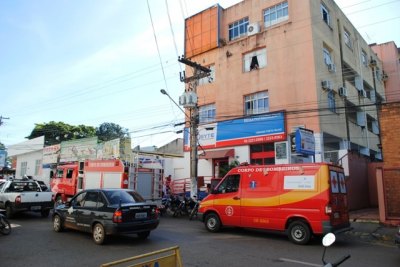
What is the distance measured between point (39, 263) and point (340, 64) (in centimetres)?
2477

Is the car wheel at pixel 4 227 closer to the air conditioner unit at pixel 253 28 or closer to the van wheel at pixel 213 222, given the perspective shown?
the van wheel at pixel 213 222

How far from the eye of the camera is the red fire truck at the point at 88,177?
17125 mm

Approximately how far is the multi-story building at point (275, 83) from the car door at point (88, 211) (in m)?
10.6

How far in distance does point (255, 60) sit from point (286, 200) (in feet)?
51.8

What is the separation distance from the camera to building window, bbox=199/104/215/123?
26163 millimetres

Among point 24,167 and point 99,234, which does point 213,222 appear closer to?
point 99,234

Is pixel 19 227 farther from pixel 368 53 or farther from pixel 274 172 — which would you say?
pixel 368 53

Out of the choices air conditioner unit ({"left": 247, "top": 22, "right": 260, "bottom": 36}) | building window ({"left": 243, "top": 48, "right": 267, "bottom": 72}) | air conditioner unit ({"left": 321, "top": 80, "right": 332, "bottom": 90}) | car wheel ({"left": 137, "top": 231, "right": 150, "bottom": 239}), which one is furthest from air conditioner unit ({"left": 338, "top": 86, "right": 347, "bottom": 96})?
car wheel ({"left": 137, "top": 231, "right": 150, "bottom": 239})

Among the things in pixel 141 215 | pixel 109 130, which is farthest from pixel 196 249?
pixel 109 130

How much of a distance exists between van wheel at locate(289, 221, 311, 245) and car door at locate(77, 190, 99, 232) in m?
5.66

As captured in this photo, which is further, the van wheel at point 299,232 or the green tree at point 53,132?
the green tree at point 53,132

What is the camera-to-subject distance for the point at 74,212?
1078 centimetres

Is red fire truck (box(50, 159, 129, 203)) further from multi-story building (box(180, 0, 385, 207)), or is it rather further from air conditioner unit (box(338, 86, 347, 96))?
air conditioner unit (box(338, 86, 347, 96))

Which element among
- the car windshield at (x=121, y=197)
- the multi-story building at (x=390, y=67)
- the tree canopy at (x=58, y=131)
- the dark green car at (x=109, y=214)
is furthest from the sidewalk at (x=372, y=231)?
the tree canopy at (x=58, y=131)
